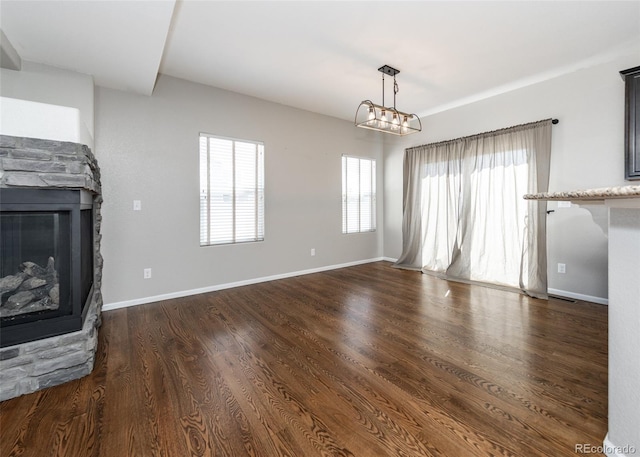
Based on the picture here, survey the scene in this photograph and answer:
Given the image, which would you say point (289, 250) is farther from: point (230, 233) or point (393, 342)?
point (393, 342)

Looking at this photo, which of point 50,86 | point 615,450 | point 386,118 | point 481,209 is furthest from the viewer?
point 481,209

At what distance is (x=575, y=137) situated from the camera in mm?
3432

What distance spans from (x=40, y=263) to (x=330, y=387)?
Result: 2090 mm

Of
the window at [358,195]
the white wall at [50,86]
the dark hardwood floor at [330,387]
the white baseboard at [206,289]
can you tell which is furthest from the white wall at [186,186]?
the dark hardwood floor at [330,387]

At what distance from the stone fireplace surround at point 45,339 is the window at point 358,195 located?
4080mm

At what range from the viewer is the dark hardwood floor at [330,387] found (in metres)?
1.40

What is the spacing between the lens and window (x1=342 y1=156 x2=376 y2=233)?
5484 millimetres

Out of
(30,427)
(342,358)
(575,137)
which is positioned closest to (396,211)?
(575,137)

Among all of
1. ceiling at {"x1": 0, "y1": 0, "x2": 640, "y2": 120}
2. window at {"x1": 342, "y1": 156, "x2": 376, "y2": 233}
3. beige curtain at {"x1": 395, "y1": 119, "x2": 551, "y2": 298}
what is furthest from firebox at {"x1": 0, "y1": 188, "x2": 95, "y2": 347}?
beige curtain at {"x1": 395, "y1": 119, "x2": 551, "y2": 298}

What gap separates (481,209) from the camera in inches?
169

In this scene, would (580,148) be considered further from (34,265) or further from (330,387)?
(34,265)

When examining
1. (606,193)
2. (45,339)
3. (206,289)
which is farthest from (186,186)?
(606,193)

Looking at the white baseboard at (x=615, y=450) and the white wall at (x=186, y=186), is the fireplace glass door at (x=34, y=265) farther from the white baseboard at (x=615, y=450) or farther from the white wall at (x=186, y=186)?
the white baseboard at (x=615, y=450)

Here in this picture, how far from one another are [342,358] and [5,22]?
3575 mm
